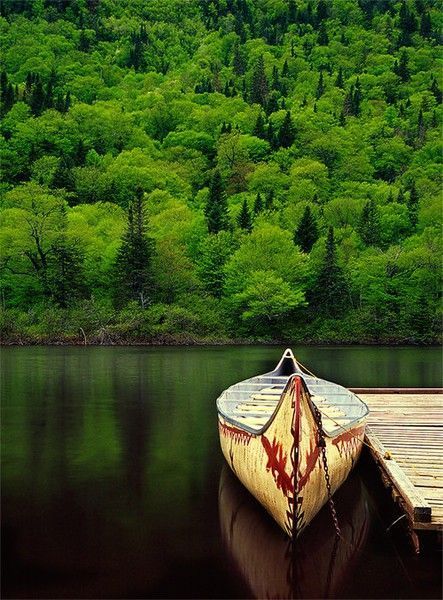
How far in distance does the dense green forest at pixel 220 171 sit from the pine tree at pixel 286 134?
268 millimetres

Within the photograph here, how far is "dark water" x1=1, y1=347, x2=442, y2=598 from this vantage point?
9180 millimetres

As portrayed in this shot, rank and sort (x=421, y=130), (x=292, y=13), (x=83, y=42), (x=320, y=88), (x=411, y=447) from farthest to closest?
(x=292, y=13) → (x=83, y=42) → (x=320, y=88) → (x=421, y=130) → (x=411, y=447)

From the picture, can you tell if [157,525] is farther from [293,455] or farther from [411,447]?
[411,447]

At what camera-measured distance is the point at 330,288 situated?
72375 mm

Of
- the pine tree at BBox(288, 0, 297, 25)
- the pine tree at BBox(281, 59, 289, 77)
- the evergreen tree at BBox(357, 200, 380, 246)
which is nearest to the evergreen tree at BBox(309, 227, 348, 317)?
the evergreen tree at BBox(357, 200, 380, 246)

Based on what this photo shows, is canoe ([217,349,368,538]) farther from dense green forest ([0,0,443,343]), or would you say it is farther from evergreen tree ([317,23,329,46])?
evergreen tree ([317,23,329,46])

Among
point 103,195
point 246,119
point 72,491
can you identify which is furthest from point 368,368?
point 246,119

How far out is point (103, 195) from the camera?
105562 mm

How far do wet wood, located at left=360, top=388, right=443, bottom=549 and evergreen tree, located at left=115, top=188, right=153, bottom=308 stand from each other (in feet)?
173

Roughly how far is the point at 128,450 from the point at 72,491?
377 centimetres

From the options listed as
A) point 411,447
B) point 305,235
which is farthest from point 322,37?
point 411,447

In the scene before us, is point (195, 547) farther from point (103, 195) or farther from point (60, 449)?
point (103, 195)

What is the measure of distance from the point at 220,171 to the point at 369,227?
38952 millimetres

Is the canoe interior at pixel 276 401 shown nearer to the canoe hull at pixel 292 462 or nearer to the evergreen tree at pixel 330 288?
the canoe hull at pixel 292 462
